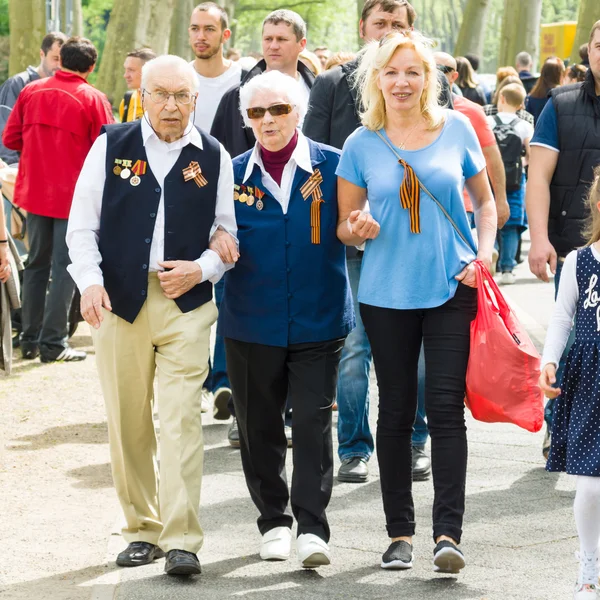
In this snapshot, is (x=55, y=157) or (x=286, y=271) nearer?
(x=286, y=271)

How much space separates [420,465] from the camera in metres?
6.89

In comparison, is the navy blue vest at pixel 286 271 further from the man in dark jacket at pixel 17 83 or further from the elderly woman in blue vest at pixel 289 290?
the man in dark jacket at pixel 17 83

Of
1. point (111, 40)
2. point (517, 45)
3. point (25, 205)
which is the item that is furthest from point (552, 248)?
point (517, 45)

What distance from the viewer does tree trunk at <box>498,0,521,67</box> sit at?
3347 centimetres

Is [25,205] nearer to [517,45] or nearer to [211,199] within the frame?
[211,199]

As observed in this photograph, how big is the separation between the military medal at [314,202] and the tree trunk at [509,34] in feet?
94.9

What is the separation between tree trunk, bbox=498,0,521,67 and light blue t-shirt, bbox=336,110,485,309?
2893cm

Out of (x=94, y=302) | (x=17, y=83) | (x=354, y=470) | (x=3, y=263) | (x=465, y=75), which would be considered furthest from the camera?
(x=465, y=75)

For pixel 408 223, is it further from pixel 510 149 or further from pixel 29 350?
pixel 510 149

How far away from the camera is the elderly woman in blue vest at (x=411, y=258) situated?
5305mm

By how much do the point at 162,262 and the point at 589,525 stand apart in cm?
192

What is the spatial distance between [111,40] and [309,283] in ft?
68.8

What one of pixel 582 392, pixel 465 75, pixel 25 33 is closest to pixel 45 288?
pixel 465 75

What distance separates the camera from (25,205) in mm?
10586
